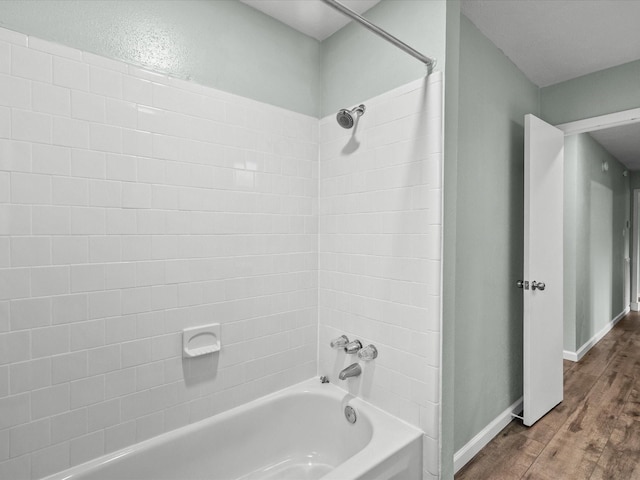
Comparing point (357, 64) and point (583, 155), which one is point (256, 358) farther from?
point (583, 155)

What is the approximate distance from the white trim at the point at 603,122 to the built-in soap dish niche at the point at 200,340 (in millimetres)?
2976

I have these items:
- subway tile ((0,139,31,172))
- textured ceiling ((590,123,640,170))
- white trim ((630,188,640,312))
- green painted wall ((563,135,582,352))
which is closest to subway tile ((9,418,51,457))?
subway tile ((0,139,31,172))

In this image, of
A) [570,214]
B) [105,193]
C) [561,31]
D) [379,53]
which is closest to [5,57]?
[105,193]

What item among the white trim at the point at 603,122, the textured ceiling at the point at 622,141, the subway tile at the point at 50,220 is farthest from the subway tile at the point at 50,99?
the textured ceiling at the point at 622,141

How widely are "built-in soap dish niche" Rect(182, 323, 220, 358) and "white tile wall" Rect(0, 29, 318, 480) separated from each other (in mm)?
34

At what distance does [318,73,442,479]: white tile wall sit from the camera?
1535mm

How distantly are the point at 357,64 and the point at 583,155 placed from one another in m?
3.22

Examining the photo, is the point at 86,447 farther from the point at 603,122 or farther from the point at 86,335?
the point at 603,122

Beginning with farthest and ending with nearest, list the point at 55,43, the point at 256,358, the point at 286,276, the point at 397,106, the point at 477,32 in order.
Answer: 1. the point at 477,32
2. the point at 286,276
3. the point at 256,358
4. the point at 397,106
5. the point at 55,43

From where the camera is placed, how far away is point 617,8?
1900 millimetres

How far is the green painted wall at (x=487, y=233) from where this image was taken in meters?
2.04

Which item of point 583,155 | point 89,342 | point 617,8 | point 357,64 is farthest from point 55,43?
point 583,155

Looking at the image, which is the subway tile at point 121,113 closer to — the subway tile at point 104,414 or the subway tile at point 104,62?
the subway tile at point 104,62

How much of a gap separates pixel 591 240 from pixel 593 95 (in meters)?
2.12
